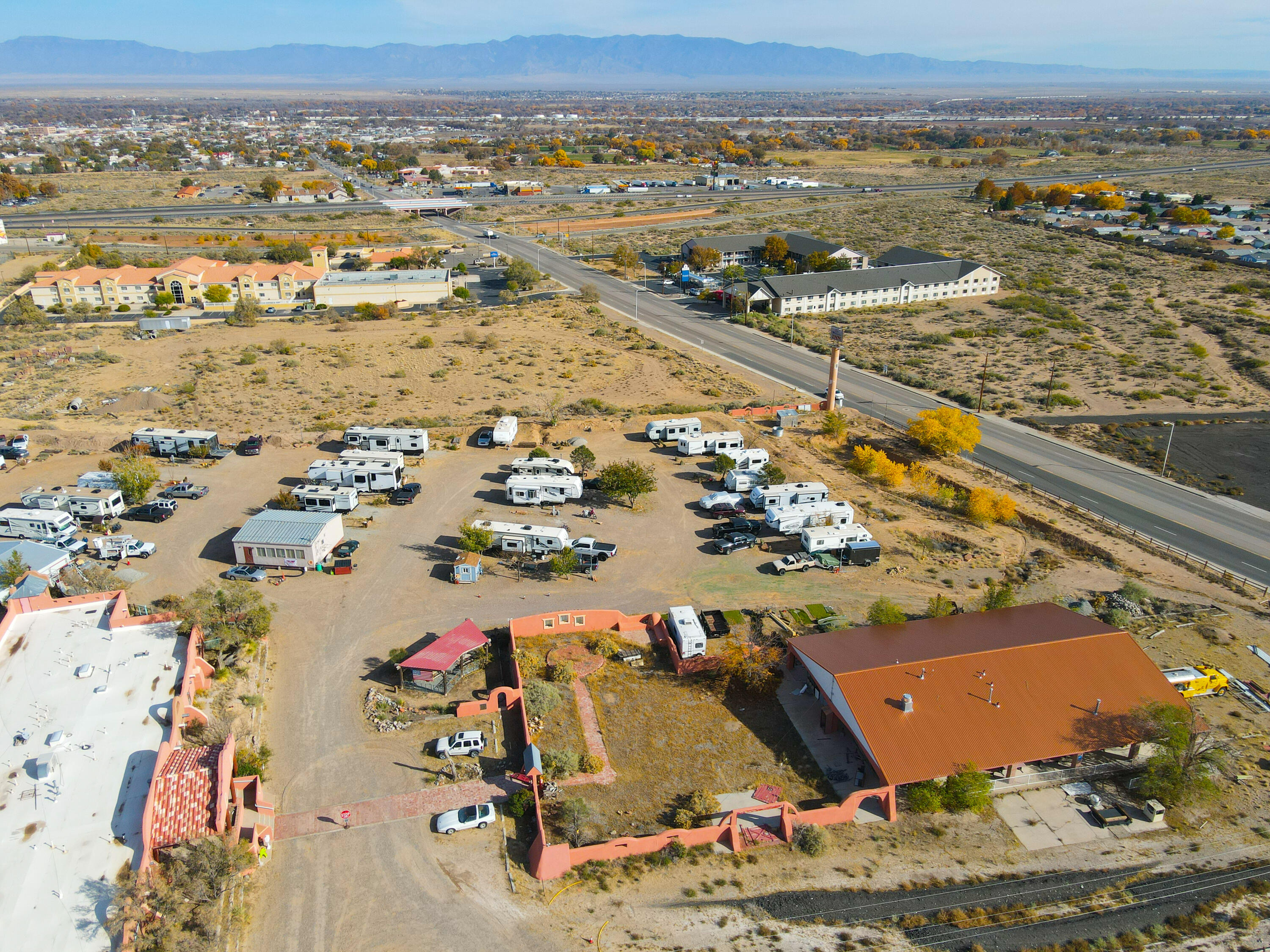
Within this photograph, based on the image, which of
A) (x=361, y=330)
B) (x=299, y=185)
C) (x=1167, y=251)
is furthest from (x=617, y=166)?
(x=361, y=330)

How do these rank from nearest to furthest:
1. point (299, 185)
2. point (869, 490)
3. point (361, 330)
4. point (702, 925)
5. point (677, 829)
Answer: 1. point (702, 925)
2. point (677, 829)
3. point (869, 490)
4. point (361, 330)
5. point (299, 185)

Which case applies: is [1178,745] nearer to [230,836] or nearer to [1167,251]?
[230,836]

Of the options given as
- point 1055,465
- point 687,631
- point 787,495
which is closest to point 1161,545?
point 1055,465

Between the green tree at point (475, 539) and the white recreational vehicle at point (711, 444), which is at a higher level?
the white recreational vehicle at point (711, 444)

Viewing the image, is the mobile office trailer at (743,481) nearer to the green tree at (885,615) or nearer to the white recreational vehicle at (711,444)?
the white recreational vehicle at (711,444)

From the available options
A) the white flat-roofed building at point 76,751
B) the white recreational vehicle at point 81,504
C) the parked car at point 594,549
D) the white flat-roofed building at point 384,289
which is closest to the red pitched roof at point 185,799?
the white flat-roofed building at point 76,751

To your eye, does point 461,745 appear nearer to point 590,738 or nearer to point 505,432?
point 590,738
